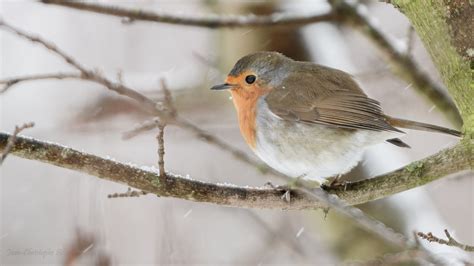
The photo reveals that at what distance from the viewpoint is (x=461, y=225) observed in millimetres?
8125

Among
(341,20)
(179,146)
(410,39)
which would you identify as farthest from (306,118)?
(179,146)

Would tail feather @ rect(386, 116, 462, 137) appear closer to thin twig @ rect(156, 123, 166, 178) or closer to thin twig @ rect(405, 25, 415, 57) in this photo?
thin twig @ rect(405, 25, 415, 57)

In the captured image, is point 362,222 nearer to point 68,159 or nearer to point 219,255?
point 68,159

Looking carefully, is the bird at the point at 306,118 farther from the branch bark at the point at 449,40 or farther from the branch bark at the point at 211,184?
the branch bark at the point at 449,40

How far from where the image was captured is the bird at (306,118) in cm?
368

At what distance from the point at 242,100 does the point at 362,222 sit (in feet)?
7.23

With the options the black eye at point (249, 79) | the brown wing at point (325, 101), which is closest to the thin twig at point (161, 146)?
the brown wing at point (325, 101)

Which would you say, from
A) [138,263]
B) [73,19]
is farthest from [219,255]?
[73,19]

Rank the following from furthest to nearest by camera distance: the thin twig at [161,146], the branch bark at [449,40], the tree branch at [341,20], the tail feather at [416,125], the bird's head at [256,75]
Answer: the tree branch at [341,20]
the bird's head at [256,75]
the tail feather at [416,125]
the branch bark at [449,40]
the thin twig at [161,146]

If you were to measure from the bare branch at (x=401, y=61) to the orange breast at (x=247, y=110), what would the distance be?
1.08 m

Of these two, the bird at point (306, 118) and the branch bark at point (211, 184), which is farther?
the bird at point (306, 118)

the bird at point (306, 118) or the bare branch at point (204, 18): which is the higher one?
the bare branch at point (204, 18)

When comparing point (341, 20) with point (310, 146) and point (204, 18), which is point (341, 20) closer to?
point (204, 18)

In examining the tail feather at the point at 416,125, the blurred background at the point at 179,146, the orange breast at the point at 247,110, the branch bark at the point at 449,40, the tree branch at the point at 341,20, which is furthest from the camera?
the blurred background at the point at 179,146
